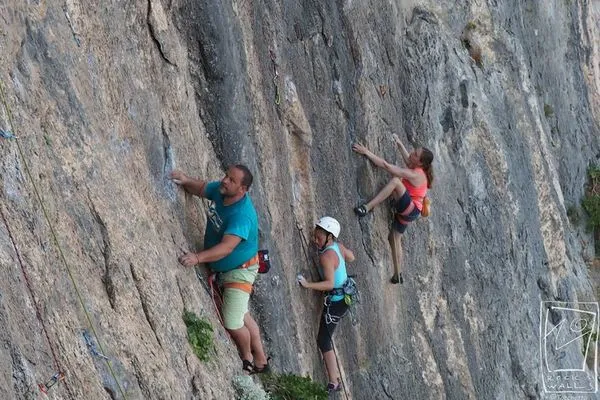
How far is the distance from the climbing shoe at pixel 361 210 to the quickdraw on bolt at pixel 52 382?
7.89 m

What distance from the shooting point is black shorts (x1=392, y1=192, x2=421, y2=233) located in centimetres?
1457

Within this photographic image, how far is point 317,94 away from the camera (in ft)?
44.2

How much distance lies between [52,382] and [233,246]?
304 cm

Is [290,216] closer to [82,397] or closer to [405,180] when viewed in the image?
[405,180]

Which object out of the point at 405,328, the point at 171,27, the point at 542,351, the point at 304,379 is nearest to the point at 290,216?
the point at 304,379

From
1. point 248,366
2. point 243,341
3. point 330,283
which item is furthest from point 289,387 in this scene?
point 330,283

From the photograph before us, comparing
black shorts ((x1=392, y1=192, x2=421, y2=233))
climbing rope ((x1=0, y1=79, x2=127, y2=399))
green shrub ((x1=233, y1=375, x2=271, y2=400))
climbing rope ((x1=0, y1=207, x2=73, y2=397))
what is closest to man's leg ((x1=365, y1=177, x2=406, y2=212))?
black shorts ((x1=392, y1=192, x2=421, y2=233))

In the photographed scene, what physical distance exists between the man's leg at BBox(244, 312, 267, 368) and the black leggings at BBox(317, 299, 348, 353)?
2.18 m

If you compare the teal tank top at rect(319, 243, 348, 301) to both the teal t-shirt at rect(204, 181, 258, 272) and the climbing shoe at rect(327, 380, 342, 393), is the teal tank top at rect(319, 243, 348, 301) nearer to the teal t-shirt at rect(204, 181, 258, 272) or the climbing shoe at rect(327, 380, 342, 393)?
the climbing shoe at rect(327, 380, 342, 393)

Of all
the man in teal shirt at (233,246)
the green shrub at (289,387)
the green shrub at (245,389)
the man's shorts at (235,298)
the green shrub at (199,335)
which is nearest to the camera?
the green shrub at (199,335)

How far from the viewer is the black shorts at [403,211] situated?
14.6 metres

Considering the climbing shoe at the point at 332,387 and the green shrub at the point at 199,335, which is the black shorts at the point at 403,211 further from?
the green shrub at the point at 199,335

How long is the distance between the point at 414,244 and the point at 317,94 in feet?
12.8

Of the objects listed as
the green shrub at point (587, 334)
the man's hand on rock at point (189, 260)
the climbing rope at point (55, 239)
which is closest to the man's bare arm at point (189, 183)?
the man's hand on rock at point (189, 260)
